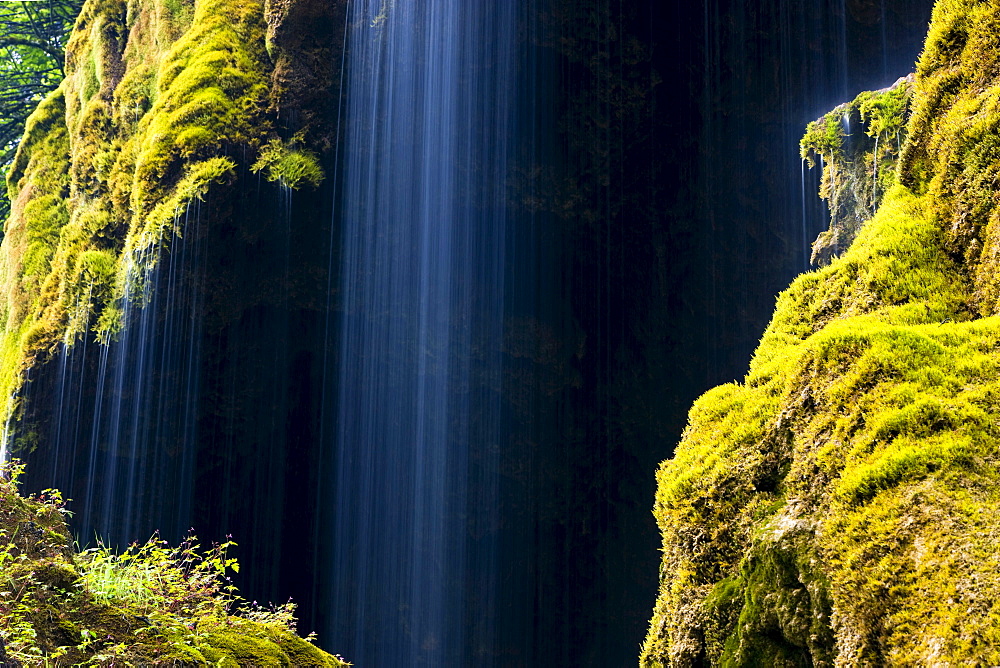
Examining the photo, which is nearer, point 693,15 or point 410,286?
point 693,15

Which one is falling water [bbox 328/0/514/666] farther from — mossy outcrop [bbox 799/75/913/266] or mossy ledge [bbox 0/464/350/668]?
mossy ledge [bbox 0/464/350/668]

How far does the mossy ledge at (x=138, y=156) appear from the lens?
11023 millimetres

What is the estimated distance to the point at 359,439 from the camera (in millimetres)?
12812

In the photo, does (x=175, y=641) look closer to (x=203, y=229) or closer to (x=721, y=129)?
(x=203, y=229)

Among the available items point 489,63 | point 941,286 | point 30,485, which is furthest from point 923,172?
point 30,485

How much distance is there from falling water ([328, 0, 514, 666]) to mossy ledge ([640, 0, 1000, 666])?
897cm

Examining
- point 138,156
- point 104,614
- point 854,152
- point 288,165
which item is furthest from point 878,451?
point 138,156

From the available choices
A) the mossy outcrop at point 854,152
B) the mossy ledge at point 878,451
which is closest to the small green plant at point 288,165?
the mossy outcrop at point 854,152

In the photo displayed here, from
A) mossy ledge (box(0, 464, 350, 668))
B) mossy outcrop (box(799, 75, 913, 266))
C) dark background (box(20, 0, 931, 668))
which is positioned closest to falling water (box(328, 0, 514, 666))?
dark background (box(20, 0, 931, 668))

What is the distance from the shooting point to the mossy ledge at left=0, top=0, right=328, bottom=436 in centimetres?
1102

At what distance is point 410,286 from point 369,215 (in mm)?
1255

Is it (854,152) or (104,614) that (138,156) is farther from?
(104,614)

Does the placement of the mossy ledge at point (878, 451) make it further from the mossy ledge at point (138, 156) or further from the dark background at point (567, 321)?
the mossy ledge at point (138, 156)

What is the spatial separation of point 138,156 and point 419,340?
15.9ft
